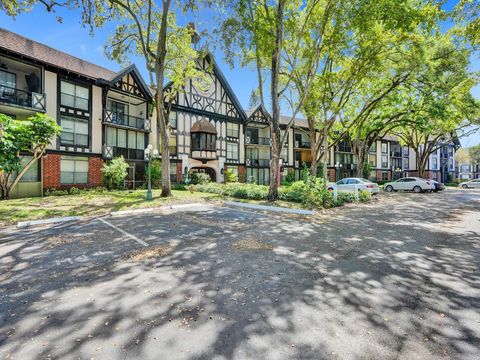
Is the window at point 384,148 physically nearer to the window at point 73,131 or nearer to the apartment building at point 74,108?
the apartment building at point 74,108

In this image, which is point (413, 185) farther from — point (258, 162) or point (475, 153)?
point (475, 153)

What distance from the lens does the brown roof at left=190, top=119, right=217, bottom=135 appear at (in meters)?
26.2

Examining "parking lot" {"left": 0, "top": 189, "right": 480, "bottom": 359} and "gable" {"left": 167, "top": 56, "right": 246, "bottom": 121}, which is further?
"gable" {"left": 167, "top": 56, "right": 246, "bottom": 121}

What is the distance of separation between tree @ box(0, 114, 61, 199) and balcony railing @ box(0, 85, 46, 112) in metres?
3.37

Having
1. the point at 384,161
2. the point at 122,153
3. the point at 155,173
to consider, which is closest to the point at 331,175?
the point at 384,161

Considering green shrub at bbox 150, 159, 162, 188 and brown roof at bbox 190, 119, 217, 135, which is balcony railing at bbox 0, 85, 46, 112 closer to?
green shrub at bbox 150, 159, 162, 188

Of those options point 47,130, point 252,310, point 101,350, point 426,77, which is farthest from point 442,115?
point 47,130

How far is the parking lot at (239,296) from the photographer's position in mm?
2822

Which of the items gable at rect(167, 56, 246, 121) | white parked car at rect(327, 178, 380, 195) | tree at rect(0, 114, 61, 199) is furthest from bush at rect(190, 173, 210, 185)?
tree at rect(0, 114, 61, 199)

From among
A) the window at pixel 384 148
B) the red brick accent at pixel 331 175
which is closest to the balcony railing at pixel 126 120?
the red brick accent at pixel 331 175

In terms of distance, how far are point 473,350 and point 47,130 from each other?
1925 cm

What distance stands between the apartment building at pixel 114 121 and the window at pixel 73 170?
7 centimetres

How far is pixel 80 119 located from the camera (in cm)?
2011

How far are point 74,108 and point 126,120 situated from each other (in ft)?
14.5
